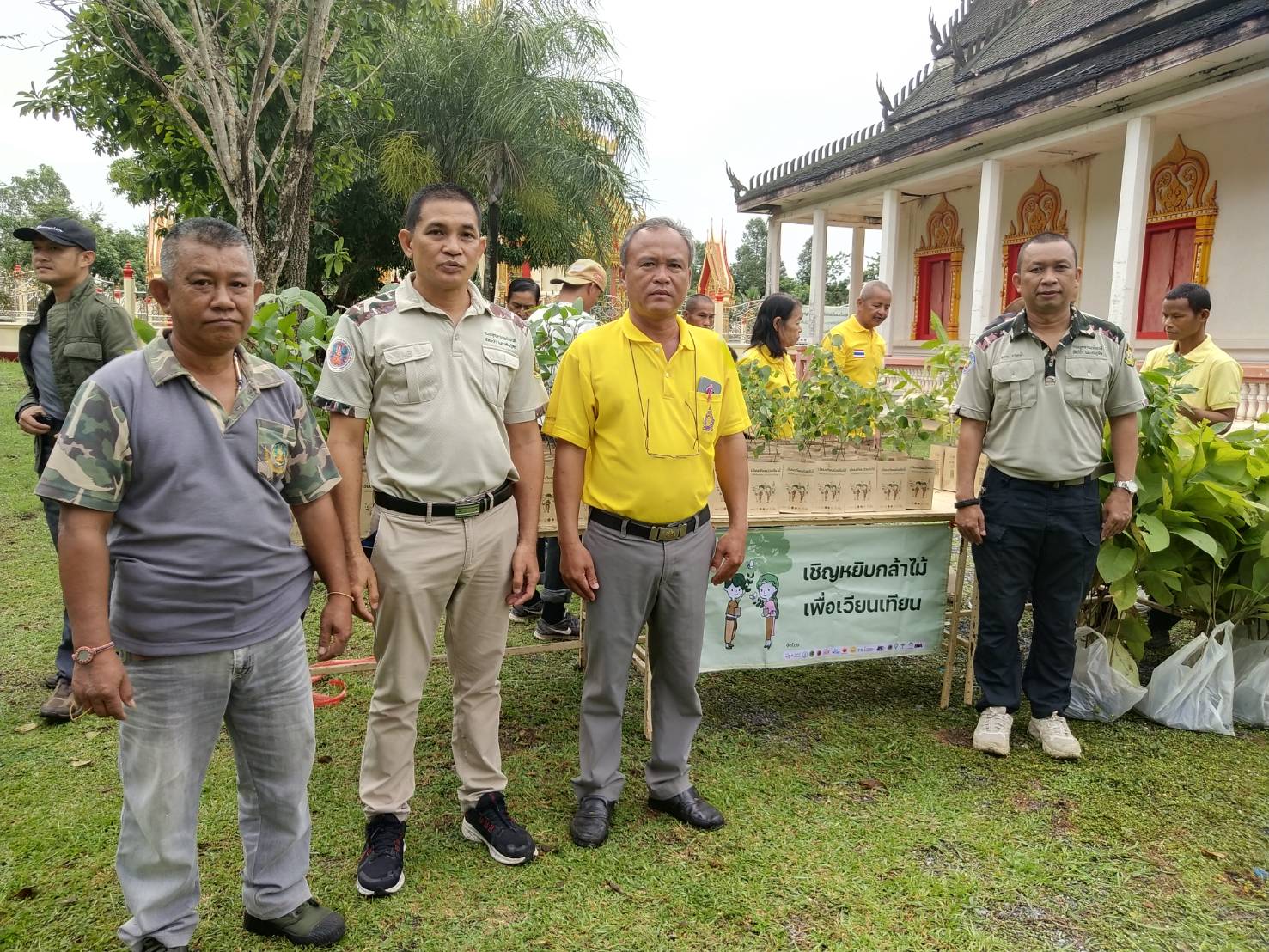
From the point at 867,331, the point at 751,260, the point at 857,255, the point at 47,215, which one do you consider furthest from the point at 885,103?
the point at 751,260

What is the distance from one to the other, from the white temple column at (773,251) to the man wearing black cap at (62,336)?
15.0m

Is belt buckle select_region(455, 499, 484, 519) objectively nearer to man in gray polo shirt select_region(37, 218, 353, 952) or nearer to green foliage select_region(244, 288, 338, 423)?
man in gray polo shirt select_region(37, 218, 353, 952)

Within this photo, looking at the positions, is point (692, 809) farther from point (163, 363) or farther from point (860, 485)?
point (163, 363)

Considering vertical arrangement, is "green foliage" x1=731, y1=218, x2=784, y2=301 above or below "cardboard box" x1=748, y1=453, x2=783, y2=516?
above

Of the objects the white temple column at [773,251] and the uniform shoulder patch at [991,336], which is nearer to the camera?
the uniform shoulder patch at [991,336]

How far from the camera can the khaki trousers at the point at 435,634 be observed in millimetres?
2393

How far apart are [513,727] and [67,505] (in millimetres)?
2205

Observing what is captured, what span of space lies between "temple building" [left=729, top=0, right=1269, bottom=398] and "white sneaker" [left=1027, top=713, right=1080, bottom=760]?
7.23 metres

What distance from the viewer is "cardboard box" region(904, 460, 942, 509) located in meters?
3.72

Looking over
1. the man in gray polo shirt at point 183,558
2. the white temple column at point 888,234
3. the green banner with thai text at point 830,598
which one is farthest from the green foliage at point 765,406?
the white temple column at point 888,234

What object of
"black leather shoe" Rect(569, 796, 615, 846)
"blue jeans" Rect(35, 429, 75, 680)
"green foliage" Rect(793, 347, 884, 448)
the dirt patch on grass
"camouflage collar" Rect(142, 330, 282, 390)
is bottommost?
the dirt patch on grass

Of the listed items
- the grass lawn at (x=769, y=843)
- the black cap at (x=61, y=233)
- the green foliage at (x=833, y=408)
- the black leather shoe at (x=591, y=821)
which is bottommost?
the grass lawn at (x=769, y=843)

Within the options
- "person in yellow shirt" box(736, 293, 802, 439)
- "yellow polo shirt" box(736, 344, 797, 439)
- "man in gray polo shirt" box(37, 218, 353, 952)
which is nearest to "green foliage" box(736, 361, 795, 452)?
"yellow polo shirt" box(736, 344, 797, 439)

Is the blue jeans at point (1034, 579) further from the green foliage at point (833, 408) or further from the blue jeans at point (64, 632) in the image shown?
the blue jeans at point (64, 632)
